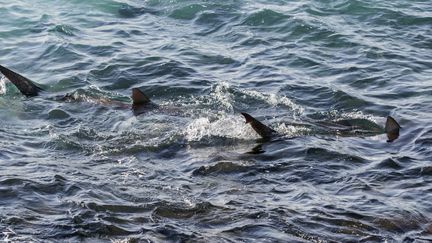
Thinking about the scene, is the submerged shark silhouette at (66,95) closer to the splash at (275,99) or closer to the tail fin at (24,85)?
the tail fin at (24,85)

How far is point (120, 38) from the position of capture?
1581 centimetres

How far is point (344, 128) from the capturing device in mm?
10375

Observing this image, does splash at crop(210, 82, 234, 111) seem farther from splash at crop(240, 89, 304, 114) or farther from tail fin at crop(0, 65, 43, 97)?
tail fin at crop(0, 65, 43, 97)

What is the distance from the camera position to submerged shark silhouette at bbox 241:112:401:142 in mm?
9766

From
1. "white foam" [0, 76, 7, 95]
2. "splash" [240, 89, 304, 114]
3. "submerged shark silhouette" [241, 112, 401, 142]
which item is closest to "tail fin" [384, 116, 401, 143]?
"submerged shark silhouette" [241, 112, 401, 142]

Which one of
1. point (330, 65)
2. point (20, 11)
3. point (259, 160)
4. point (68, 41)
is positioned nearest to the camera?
point (259, 160)

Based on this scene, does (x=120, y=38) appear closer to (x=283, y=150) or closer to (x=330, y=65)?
(x=330, y=65)

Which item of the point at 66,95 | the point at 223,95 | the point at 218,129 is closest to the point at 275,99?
the point at 223,95

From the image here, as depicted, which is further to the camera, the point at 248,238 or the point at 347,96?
the point at 347,96

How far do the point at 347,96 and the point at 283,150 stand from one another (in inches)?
108

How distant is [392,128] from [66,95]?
221 inches

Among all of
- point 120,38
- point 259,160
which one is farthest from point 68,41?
point 259,160

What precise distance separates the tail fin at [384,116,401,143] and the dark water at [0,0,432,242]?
0.15 m

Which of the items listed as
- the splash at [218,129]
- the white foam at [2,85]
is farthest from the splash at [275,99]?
the white foam at [2,85]
